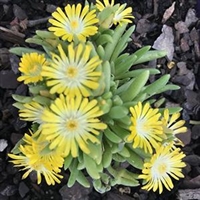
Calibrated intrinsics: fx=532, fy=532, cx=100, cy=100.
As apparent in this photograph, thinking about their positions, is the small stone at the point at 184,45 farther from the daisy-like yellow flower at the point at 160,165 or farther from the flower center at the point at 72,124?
the flower center at the point at 72,124

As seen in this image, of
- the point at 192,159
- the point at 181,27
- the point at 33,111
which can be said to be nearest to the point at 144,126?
the point at 33,111

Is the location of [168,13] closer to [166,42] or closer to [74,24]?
[166,42]

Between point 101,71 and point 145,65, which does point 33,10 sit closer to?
point 145,65

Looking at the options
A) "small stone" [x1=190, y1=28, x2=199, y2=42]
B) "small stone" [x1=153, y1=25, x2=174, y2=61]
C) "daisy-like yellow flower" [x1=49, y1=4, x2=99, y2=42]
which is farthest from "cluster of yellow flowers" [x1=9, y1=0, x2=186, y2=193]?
"small stone" [x1=190, y1=28, x2=199, y2=42]

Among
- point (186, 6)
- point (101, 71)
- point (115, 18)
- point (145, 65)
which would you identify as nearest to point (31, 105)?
point (101, 71)

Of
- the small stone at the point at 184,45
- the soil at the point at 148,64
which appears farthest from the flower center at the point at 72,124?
the small stone at the point at 184,45

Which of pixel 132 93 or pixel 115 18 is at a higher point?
pixel 115 18

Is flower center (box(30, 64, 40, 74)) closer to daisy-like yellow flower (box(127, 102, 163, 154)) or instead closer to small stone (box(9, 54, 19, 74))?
daisy-like yellow flower (box(127, 102, 163, 154))
